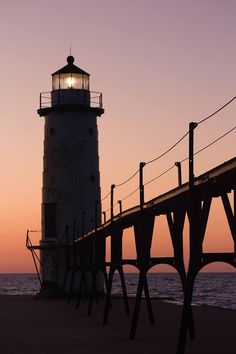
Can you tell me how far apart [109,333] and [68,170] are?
24858 millimetres

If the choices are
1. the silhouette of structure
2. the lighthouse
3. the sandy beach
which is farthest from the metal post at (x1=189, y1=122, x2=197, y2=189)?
the lighthouse

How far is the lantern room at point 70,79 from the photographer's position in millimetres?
48000

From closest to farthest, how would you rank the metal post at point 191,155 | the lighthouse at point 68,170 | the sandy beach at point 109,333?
the metal post at point 191,155 → the sandy beach at point 109,333 → the lighthouse at point 68,170

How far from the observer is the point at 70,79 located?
48.1 meters

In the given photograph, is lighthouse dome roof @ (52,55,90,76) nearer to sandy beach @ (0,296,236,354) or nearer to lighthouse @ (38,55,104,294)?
lighthouse @ (38,55,104,294)

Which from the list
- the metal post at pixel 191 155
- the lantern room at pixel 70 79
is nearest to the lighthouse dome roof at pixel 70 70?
the lantern room at pixel 70 79

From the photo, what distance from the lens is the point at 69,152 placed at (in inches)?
1849

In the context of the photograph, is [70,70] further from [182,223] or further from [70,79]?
[182,223]

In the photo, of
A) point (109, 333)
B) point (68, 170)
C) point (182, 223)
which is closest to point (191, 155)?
point (182, 223)

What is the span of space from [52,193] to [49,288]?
5.80 metres

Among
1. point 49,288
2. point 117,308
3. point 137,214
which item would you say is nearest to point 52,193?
point 49,288

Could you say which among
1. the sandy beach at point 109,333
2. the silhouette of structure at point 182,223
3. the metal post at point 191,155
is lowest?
the sandy beach at point 109,333

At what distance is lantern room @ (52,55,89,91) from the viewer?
48.0m

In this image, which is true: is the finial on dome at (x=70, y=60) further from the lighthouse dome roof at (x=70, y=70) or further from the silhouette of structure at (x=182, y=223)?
the silhouette of structure at (x=182, y=223)
